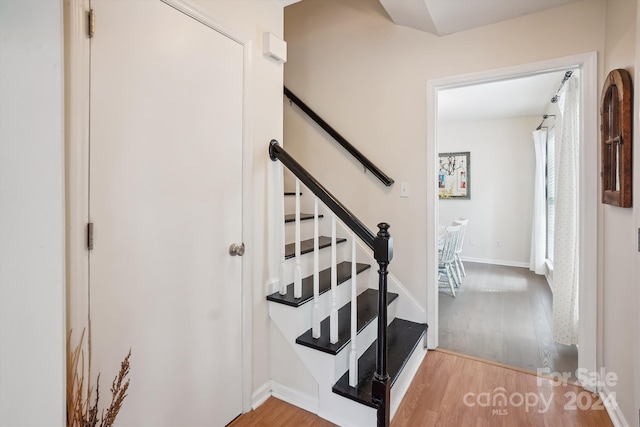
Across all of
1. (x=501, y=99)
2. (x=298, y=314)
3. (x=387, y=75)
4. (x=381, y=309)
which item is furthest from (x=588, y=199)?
(x=501, y=99)

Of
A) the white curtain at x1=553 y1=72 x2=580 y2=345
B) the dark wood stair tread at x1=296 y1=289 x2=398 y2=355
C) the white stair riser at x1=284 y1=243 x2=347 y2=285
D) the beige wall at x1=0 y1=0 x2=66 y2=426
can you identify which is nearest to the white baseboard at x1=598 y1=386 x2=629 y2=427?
the white curtain at x1=553 y1=72 x2=580 y2=345

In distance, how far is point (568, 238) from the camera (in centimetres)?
253

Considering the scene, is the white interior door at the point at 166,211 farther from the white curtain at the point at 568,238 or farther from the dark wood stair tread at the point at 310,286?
the white curtain at the point at 568,238

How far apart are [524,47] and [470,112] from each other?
3021 mm

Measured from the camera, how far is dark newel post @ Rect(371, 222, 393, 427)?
1.48m

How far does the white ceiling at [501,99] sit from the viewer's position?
3617 mm

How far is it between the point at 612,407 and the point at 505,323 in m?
1.23

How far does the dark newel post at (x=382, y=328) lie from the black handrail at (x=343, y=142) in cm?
108

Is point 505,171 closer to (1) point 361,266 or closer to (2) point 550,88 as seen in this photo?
(2) point 550,88

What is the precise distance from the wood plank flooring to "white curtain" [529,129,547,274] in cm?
36

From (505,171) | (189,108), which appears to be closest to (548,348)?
(189,108)

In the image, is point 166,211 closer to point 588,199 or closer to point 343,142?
point 343,142

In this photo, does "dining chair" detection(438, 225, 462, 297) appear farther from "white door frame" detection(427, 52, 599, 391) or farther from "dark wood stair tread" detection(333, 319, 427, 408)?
"white door frame" detection(427, 52, 599, 391)

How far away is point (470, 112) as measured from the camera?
16.2ft
